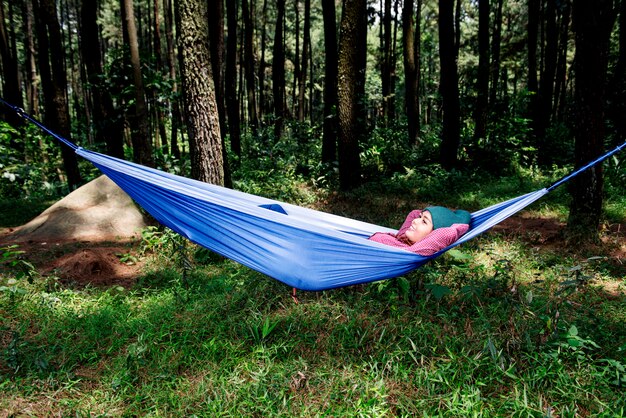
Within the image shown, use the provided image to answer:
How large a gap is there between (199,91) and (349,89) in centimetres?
220

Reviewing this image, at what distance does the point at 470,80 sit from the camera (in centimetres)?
738

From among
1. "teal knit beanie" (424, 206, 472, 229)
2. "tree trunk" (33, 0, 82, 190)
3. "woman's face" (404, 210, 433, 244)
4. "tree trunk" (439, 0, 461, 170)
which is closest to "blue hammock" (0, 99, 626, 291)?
"teal knit beanie" (424, 206, 472, 229)

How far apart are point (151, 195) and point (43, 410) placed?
1176 millimetres

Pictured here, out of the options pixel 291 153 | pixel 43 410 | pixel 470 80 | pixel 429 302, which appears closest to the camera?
pixel 43 410

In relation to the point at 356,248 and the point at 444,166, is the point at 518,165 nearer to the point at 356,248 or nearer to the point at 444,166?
the point at 444,166

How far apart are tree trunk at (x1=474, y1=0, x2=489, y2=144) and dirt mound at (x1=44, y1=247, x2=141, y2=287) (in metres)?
5.61

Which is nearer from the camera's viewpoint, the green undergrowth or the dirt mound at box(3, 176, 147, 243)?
the green undergrowth

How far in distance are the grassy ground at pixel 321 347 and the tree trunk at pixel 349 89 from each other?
2592 millimetres

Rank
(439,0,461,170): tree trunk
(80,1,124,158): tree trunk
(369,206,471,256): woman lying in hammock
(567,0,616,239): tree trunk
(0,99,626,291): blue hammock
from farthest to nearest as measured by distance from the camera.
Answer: (439,0,461,170): tree trunk < (80,1,124,158): tree trunk < (567,0,616,239): tree trunk < (369,206,471,256): woman lying in hammock < (0,99,626,291): blue hammock

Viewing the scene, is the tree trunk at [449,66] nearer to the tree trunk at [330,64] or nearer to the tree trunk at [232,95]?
the tree trunk at [330,64]

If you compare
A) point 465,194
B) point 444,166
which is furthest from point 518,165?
point 465,194

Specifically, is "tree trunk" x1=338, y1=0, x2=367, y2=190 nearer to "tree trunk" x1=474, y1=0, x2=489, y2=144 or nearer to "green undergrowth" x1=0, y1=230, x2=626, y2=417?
"tree trunk" x1=474, y1=0, x2=489, y2=144

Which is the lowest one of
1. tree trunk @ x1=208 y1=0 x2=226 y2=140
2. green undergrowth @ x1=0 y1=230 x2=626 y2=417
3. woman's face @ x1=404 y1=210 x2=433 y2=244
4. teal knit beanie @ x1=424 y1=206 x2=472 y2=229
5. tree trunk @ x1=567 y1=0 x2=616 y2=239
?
green undergrowth @ x1=0 y1=230 x2=626 y2=417

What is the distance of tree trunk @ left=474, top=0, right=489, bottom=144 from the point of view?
21.4ft
